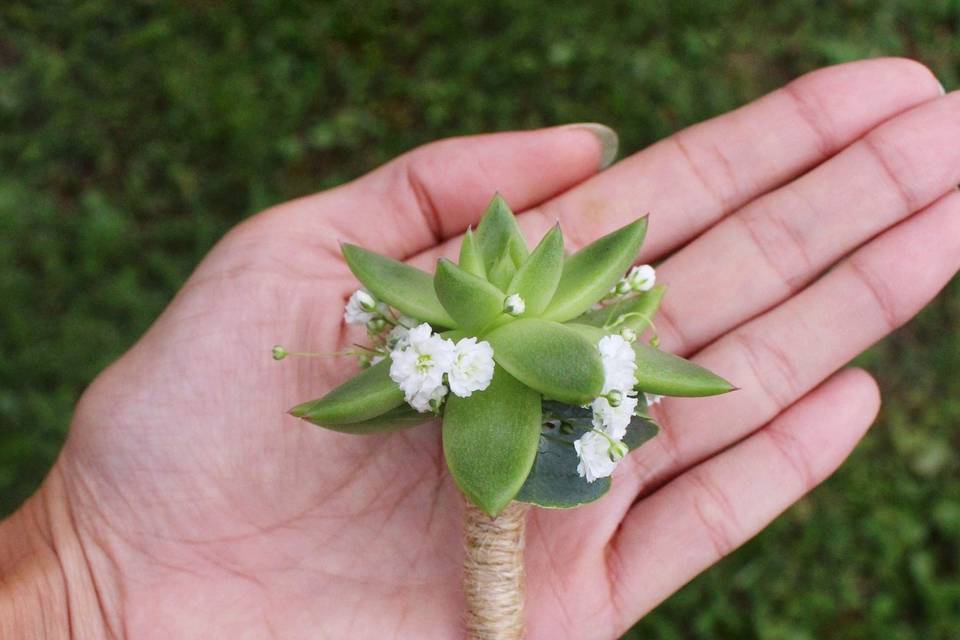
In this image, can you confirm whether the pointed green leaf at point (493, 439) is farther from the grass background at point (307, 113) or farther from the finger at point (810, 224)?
the grass background at point (307, 113)

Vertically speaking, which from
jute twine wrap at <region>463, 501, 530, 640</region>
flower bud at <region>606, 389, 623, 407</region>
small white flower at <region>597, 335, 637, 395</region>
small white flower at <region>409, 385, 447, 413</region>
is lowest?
jute twine wrap at <region>463, 501, 530, 640</region>

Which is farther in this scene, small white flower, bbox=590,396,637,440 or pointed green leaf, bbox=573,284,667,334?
pointed green leaf, bbox=573,284,667,334

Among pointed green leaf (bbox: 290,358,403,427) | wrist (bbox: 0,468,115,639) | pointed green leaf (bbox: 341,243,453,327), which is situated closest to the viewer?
pointed green leaf (bbox: 290,358,403,427)

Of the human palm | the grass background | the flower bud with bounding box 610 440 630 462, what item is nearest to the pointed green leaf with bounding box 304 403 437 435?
the human palm

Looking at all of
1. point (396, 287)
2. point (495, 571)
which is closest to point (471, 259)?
point (396, 287)

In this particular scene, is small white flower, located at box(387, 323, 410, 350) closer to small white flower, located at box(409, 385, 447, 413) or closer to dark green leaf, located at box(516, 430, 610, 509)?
small white flower, located at box(409, 385, 447, 413)

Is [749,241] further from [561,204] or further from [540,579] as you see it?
[540,579]

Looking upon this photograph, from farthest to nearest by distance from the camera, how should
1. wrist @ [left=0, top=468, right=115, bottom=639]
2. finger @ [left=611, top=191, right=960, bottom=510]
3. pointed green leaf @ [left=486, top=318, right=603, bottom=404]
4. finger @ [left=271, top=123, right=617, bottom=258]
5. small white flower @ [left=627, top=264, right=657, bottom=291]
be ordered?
finger @ [left=271, top=123, right=617, bottom=258] → finger @ [left=611, top=191, right=960, bottom=510] → wrist @ [left=0, top=468, right=115, bottom=639] → small white flower @ [left=627, top=264, right=657, bottom=291] → pointed green leaf @ [left=486, top=318, right=603, bottom=404]

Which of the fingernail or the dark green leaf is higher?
the fingernail

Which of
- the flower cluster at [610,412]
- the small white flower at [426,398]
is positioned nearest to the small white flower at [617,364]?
the flower cluster at [610,412]
